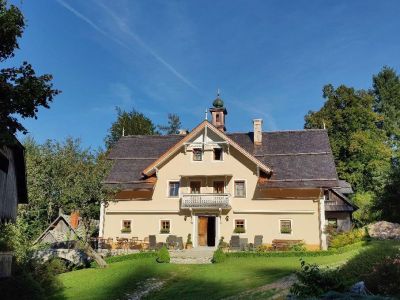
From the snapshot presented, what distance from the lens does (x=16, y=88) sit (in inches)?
432

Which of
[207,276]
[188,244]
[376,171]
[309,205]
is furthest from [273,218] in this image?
[376,171]

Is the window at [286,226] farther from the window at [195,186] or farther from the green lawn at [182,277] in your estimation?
the window at [195,186]

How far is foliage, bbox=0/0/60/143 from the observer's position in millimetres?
10938

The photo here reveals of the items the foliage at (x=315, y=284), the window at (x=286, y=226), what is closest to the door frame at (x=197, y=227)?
the window at (x=286, y=226)

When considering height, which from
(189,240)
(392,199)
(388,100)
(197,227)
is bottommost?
(189,240)

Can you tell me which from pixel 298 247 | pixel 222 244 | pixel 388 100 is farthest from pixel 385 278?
pixel 388 100

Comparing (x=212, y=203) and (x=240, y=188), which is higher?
(x=240, y=188)

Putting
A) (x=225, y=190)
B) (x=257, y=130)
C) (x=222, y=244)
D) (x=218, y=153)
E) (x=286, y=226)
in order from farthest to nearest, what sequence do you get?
1. (x=257, y=130)
2. (x=218, y=153)
3. (x=225, y=190)
4. (x=286, y=226)
5. (x=222, y=244)

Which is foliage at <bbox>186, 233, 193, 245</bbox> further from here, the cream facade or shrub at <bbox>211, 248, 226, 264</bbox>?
shrub at <bbox>211, 248, 226, 264</bbox>

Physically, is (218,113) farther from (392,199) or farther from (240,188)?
(392,199)

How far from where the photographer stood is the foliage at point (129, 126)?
63.8m

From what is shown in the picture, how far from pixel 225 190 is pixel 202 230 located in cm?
365

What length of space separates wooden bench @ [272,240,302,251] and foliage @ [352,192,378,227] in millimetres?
13983

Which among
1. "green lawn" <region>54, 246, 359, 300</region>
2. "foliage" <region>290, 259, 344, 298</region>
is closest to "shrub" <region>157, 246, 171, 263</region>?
"green lawn" <region>54, 246, 359, 300</region>
